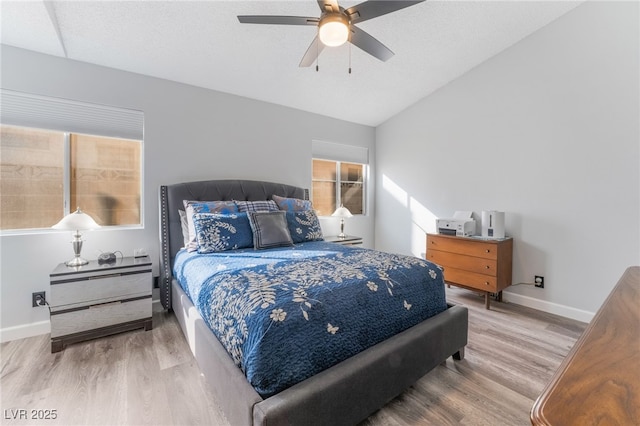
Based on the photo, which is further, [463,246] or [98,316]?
[463,246]

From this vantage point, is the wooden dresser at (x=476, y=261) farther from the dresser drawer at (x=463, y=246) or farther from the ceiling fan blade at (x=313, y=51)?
the ceiling fan blade at (x=313, y=51)

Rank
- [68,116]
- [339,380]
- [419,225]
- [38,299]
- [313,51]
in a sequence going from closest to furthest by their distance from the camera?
[339,380], [313,51], [38,299], [68,116], [419,225]

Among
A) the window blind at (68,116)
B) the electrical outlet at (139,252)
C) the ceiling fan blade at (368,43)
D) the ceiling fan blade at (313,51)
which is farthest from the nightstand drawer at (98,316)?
the ceiling fan blade at (368,43)

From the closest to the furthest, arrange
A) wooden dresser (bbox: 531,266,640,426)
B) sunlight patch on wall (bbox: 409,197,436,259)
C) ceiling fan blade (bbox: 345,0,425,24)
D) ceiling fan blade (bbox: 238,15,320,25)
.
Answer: wooden dresser (bbox: 531,266,640,426) < ceiling fan blade (bbox: 345,0,425,24) < ceiling fan blade (bbox: 238,15,320,25) < sunlight patch on wall (bbox: 409,197,436,259)

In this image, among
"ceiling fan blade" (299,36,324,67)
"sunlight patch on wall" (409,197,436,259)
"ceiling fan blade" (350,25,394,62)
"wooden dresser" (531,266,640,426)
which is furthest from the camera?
"sunlight patch on wall" (409,197,436,259)

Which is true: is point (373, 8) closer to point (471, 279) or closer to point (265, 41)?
point (265, 41)

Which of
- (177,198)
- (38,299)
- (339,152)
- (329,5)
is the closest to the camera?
(329,5)

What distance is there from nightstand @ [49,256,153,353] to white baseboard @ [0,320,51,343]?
0.49 meters

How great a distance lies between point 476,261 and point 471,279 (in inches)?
8.5

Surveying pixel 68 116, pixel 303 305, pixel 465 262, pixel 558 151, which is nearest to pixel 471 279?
pixel 465 262

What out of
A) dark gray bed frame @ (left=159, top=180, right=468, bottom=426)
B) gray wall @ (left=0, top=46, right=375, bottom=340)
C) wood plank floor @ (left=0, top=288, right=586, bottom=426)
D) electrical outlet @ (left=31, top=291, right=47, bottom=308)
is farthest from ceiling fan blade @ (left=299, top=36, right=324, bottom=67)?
electrical outlet @ (left=31, top=291, right=47, bottom=308)

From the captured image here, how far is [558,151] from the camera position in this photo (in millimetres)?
2881

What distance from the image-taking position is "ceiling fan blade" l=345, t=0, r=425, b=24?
1691 mm

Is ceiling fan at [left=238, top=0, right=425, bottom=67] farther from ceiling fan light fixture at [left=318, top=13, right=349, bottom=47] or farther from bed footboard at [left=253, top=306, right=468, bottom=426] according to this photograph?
bed footboard at [left=253, top=306, right=468, bottom=426]
